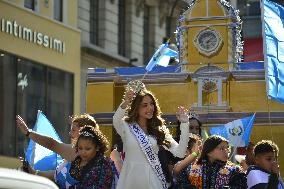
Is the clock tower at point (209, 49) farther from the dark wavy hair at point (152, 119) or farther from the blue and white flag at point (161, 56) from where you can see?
the dark wavy hair at point (152, 119)

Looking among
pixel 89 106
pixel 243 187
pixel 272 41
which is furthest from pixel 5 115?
pixel 243 187

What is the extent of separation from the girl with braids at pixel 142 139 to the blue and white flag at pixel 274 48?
413cm

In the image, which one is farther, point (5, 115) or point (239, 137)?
point (5, 115)

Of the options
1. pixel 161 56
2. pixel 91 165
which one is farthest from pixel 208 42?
pixel 91 165

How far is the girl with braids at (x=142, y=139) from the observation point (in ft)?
26.9

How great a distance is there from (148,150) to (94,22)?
1046 inches

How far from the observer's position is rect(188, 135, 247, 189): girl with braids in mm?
8930

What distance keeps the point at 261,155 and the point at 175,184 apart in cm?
83

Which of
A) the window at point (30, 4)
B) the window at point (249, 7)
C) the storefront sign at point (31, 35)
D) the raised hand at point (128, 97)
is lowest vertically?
the raised hand at point (128, 97)

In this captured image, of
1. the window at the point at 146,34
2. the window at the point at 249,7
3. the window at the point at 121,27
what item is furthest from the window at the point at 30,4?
the window at the point at 249,7

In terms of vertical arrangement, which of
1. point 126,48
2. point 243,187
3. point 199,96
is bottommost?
point 243,187

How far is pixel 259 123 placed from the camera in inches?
616

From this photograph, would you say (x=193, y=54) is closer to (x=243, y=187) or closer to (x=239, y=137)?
(x=239, y=137)

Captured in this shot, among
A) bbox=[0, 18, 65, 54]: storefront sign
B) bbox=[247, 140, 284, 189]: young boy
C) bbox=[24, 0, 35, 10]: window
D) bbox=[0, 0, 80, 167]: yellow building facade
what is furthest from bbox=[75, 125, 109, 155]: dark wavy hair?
bbox=[24, 0, 35, 10]: window
